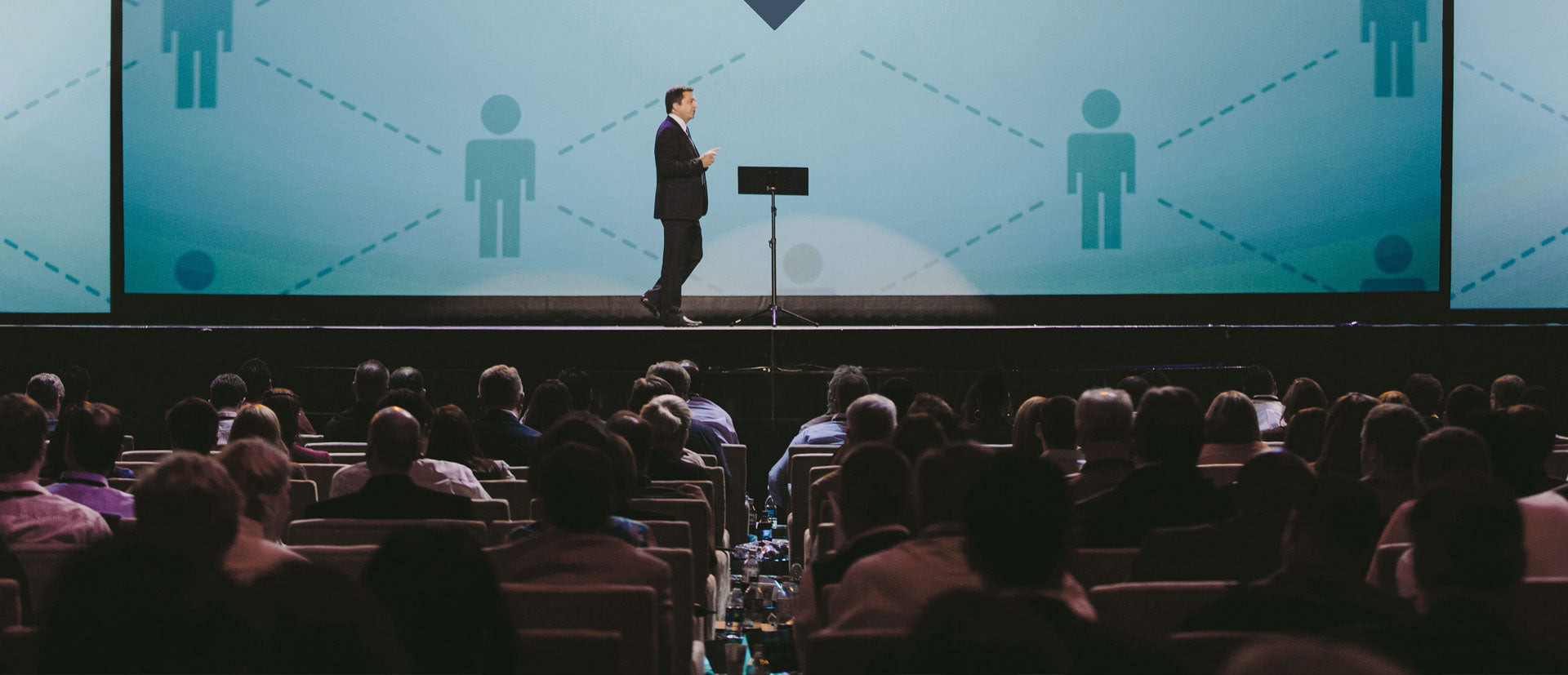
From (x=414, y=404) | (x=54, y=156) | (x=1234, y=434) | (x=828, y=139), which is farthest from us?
(x=54, y=156)

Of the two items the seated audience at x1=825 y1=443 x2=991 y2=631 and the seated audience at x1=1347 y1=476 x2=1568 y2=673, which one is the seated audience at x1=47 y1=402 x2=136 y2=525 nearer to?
the seated audience at x1=825 y1=443 x2=991 y2=631

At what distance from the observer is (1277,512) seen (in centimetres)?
253

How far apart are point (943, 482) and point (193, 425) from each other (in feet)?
8.06

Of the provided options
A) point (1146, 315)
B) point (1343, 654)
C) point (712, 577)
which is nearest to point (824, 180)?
point (1146, 315)

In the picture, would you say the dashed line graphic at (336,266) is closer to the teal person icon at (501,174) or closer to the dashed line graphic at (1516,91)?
the teal person icon at (501,174)

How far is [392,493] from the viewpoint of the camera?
10.8ft

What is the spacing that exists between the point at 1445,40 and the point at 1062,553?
8697 mm

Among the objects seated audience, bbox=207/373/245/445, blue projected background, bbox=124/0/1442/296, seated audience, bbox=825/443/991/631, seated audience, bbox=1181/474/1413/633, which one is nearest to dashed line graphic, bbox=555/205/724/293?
blue projected background, bbox=124/0/1442/296

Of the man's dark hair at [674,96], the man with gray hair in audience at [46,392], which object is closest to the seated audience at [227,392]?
the man with gray hair in audience at [46,392]

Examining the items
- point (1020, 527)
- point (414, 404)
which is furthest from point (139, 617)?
point (414, 404)

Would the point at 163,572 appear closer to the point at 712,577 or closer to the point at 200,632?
the point at 200,632

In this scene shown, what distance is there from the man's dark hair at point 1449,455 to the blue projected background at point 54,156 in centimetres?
941

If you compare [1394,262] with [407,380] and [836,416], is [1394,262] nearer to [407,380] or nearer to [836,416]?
[836,416]

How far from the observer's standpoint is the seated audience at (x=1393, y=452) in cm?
330
